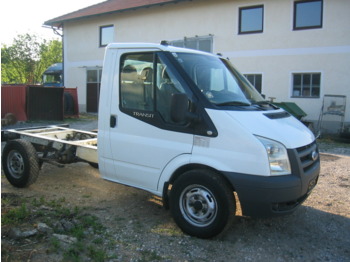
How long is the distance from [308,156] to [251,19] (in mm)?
13121

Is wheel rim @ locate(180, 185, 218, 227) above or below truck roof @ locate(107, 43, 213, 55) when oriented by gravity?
below

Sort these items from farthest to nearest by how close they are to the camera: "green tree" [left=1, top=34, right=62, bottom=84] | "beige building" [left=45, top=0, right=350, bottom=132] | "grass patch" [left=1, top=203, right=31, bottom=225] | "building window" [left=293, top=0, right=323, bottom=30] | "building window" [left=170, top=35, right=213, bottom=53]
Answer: "green tree" [left=1, top=34, right=62, bottom=84], "building window" [left=170, top=35, right=213, bottom=53], "building window" [left=293, top=0, right=323, bottom=30], "beige building" [left=45, top=0, right=350, bottom=132], "grass patch" [left=1, top=203, right=31, bottom=225]

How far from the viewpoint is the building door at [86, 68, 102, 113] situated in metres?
21.8

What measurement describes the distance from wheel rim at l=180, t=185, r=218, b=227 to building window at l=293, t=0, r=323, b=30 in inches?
501

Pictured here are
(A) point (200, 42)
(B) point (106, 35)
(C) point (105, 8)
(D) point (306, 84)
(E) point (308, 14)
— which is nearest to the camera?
(E) point (308, 14)

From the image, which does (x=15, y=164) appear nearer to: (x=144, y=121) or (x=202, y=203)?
(x=144, y=121)

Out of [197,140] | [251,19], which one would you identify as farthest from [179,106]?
[251,19]

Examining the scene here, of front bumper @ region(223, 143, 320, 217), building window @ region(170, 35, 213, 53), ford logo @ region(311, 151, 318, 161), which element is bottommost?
front bumper @ region(223, 143, 320, 217)

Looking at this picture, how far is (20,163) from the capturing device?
571 cm

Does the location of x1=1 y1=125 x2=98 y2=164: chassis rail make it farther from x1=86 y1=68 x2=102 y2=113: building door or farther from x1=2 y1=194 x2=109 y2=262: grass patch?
x1=86 y1=68 x2=102 y2=113: building door

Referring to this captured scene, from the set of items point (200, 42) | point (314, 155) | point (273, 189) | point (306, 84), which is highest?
point (200, 42)

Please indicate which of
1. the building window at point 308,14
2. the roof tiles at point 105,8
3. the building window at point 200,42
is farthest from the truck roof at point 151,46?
the roof tiles at point 105,8

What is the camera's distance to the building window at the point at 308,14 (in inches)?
564

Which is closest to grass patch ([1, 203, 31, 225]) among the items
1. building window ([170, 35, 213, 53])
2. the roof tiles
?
building window ([170, 35, 213, 53])
